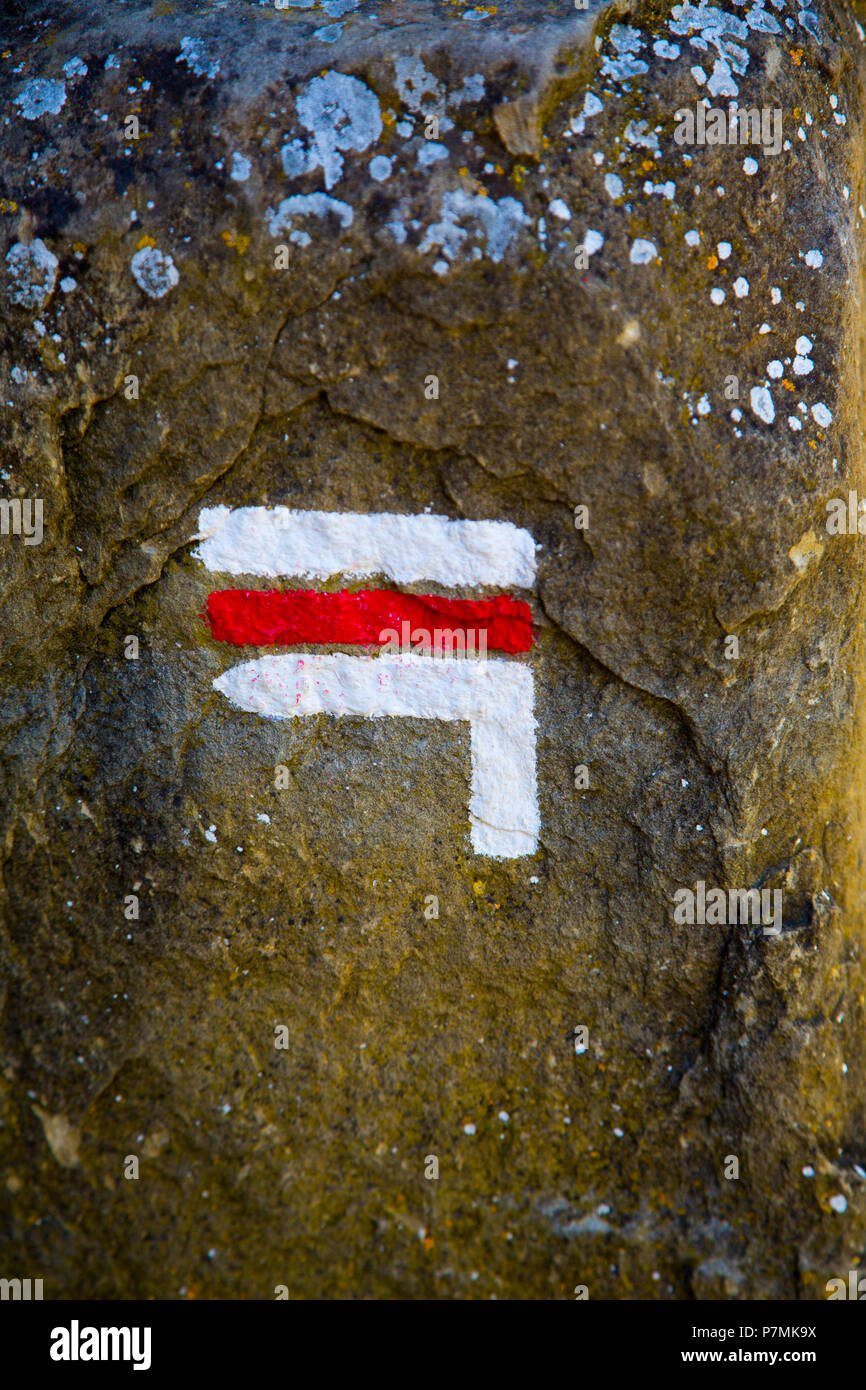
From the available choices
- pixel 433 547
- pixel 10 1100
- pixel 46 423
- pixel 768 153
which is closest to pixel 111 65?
pixel 46 423

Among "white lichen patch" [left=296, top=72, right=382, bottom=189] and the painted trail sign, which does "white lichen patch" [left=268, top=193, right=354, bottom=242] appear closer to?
"white lichen patch" [left=296, top=72, right=382, bottom=189]

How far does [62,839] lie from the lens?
2.02 meters

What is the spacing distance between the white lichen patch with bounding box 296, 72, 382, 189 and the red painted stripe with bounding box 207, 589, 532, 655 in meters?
0.89

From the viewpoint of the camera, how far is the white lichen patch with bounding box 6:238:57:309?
187 centimetres

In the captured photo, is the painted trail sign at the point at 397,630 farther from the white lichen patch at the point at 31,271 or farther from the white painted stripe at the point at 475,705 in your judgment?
the white lichen patch at the point at 31,271

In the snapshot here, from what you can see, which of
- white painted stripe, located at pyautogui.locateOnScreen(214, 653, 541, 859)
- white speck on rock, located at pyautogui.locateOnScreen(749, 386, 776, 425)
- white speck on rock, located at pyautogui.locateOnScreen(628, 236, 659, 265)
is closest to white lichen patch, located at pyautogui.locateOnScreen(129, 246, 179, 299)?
white painted stripe, located at pyautogui.locateOnScreen(214, 653, 541, 859)

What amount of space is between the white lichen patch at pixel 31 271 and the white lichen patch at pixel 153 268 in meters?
0.18

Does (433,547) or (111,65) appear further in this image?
(433,547)

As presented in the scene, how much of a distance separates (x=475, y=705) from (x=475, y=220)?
106 cm

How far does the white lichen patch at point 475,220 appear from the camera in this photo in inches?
72.4

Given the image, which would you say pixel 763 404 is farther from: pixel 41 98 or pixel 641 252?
pixel 41 98

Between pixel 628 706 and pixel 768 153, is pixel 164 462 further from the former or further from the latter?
pixel 768 153
